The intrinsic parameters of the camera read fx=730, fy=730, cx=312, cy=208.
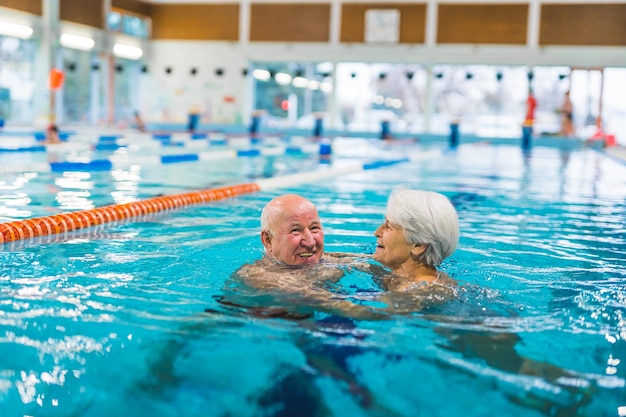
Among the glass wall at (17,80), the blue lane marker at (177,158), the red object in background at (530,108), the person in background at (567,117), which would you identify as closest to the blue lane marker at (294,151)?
the blue lane marker at (177,158)

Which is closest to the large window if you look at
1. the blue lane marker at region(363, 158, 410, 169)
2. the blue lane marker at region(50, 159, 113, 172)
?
the blue lane marker at region(363, 158, 410, 169)

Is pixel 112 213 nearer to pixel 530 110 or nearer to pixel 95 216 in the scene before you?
pixel 95 216

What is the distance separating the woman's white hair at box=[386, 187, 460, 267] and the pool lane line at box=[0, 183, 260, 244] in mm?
2370

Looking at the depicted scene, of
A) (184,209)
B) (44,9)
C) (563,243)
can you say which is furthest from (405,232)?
(44,9)

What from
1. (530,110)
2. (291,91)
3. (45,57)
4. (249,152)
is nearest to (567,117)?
(530,110)

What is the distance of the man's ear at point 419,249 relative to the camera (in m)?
2.59

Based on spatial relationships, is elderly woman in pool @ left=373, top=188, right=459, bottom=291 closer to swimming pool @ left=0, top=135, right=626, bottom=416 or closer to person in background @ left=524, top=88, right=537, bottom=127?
swimming pool @ left=0, top=135, right=626, bottom=416

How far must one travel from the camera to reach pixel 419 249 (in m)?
2.60

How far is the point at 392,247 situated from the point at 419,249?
102 mm

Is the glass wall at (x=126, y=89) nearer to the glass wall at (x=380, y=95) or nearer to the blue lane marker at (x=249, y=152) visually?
the glass wall at (x=380, y=95)

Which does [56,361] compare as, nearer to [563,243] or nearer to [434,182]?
[563,243]

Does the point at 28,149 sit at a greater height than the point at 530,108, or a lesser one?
lesser

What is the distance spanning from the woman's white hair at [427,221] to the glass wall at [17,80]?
18.2 meters

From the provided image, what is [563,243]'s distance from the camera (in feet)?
14.7
